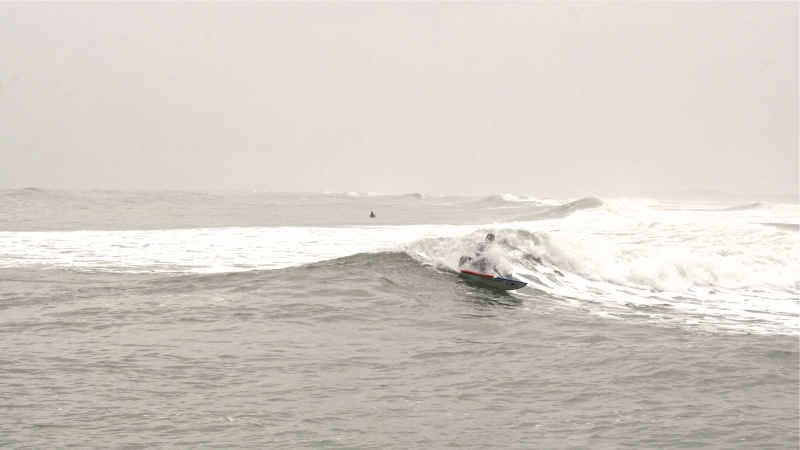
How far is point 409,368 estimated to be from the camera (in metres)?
10.0

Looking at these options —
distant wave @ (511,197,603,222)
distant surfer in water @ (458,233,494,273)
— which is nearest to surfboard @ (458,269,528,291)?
distant surfer in water @ (458,233,494,273)

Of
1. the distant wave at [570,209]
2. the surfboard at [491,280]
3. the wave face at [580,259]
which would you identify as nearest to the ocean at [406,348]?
the wave face at [580,259]

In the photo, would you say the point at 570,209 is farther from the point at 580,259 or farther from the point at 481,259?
the point at 481,259

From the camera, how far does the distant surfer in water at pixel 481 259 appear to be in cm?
1717

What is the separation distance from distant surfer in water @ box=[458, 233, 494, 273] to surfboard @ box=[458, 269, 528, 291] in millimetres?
188

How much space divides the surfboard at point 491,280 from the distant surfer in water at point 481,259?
0.62 feet

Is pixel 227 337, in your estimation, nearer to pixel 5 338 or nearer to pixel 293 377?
pixel 293 377

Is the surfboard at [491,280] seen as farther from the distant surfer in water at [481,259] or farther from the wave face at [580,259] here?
the wave face at [580,259]

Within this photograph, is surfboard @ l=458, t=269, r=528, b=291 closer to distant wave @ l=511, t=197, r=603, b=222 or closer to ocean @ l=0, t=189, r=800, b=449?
ocean @ l=0, t=189, r=800, b=449

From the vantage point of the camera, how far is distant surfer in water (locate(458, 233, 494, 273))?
676 inches

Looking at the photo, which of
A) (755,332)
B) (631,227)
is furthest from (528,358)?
(631,227)

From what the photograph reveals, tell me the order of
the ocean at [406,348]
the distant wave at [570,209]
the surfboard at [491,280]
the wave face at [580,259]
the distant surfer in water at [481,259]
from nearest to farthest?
the ocean at [406,348] < the wave face at [580,259] < the surfboard at [491,280] < the distant surfer in water at [481,259] < the distant wave at [570,209]

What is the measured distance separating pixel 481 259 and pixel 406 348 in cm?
660

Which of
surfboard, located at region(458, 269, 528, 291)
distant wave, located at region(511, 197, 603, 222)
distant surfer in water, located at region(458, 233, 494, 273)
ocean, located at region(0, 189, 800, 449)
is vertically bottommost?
ocean, located at region(0, 189, 800, 449)
